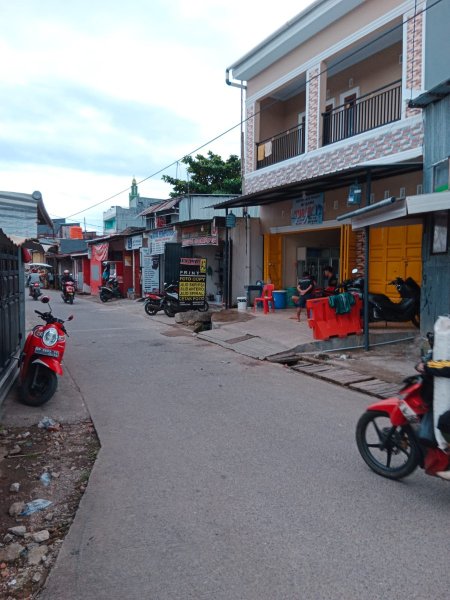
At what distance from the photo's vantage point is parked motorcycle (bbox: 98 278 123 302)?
81.0 feet

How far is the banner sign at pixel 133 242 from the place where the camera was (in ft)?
81.7

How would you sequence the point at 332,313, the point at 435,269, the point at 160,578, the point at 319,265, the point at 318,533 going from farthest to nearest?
the point at 319,265, the point at 332,313, the point at 435,269, the point at 318,533, the point at 160,578

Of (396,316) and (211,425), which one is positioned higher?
(396,316)

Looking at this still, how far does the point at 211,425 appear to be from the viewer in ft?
18.0

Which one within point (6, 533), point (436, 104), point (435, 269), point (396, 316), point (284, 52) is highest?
point (284, 52)

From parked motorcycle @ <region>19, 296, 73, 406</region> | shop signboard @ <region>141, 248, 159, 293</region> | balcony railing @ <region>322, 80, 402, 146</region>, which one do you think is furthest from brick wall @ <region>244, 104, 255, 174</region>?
parked motorcycle @ <region>19, 296, 73, 406</region>

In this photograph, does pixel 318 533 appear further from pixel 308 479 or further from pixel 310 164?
pixel 310 164

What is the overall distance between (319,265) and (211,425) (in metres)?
12.2

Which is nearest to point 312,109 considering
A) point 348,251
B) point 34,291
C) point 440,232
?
point 348,251

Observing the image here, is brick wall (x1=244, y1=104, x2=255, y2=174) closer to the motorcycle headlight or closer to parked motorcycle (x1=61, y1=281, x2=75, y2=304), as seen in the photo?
parked motorcycle (x1=61, y1=281, x2=75, y2=304)

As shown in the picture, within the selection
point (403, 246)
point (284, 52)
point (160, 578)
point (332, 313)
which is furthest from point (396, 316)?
point (284, 52)

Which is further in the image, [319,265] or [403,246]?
[319,265]

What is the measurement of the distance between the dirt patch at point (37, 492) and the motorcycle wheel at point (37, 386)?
81cm

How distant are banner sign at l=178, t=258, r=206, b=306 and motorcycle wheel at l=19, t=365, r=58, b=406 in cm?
989
